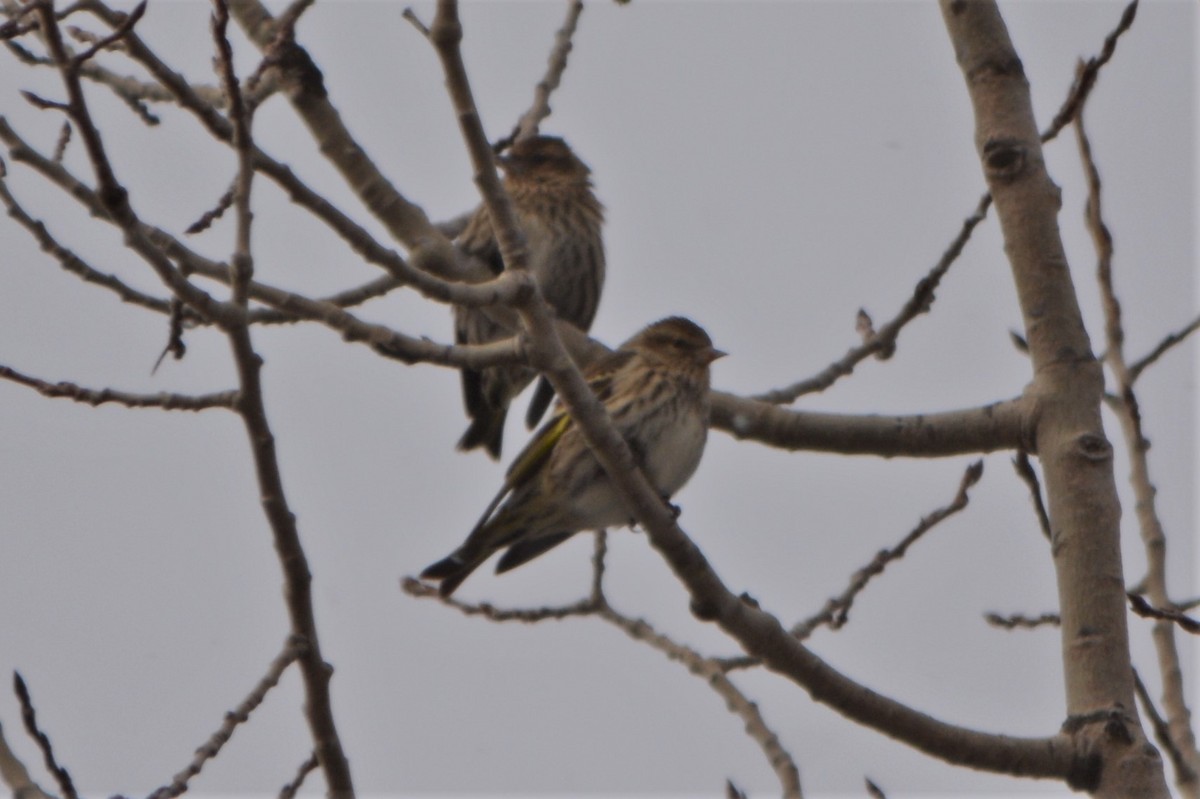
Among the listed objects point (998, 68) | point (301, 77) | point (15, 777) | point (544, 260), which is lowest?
point (15, 777)

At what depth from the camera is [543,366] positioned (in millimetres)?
3422

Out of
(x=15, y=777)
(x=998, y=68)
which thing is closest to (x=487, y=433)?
(x=998, y=68)

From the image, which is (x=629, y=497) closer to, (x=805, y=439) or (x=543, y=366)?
(x=543, y=366)

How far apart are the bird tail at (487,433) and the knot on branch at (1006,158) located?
4816 millimetres

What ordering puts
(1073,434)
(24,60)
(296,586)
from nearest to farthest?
(296,586) < (1073,434) < (24,60)

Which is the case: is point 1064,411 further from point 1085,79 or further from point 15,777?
point 15,777

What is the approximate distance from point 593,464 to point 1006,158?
6.76 ft

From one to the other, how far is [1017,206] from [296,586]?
2.31 metres

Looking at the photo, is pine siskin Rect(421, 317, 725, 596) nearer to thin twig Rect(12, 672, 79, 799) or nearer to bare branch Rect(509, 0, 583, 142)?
bare branch Rect(509, 0, 583, 142)

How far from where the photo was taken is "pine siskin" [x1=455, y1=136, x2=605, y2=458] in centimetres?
875

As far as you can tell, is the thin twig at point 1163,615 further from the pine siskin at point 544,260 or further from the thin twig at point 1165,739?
the pine siskin at point 544,260

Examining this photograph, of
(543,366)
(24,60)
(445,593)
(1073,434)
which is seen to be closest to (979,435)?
(1073,434)

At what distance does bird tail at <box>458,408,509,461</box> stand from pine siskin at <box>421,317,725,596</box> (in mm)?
2350

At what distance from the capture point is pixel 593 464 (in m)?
5.86
